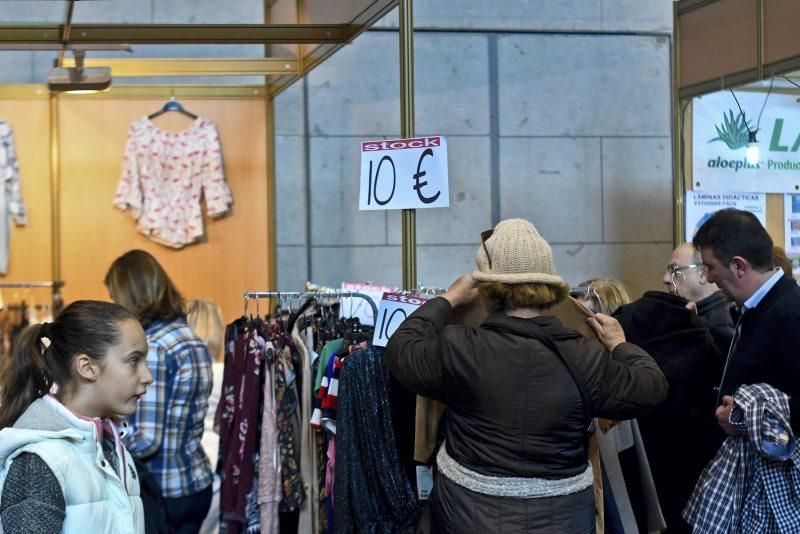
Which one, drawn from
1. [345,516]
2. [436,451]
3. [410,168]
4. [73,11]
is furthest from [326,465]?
[73,11]

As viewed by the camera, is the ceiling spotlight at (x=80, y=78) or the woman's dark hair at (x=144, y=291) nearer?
the woman's dark hair at (x=144, y=291)

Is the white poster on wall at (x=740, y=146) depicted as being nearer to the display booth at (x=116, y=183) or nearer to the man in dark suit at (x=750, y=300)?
the display booth at (x=116, y=183)

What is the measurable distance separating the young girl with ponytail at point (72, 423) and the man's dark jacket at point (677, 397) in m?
1.94

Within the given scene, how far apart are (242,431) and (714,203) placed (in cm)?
336

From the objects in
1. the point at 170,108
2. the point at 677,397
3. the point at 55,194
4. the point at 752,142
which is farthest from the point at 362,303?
the point at 55,194

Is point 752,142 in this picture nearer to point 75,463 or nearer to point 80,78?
point 80,78

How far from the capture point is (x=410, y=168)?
3543 mm

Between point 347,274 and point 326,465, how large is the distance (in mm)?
3120

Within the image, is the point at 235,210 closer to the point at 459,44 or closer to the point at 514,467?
the point at 459,44

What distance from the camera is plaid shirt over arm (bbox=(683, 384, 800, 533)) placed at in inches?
→ 110

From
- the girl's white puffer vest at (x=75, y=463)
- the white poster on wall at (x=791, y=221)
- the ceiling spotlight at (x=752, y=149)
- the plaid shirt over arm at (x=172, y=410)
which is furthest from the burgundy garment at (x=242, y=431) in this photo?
the white poster on wall at (x=791, y=221)

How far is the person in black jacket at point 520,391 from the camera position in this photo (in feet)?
8.21

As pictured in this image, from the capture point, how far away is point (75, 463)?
203cm

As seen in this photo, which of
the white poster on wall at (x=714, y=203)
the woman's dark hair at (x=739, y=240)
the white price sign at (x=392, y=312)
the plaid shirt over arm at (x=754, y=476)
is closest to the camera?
the plaid shirt over arm at (x=754, y=476)
